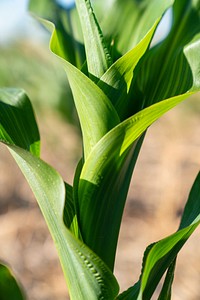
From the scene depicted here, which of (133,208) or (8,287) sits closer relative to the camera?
(8,287)

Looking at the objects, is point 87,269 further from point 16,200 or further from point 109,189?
point 16,200

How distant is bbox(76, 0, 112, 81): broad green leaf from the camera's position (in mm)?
632

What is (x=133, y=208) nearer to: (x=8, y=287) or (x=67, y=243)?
(x=8, y=287)

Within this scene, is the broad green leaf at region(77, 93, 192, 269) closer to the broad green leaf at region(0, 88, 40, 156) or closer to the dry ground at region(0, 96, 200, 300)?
the broad green leaf at region(0, 88, 40, 156)

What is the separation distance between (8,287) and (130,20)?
1.17 ft

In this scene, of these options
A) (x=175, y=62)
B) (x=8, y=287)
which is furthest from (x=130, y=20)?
(x=8, y=287)

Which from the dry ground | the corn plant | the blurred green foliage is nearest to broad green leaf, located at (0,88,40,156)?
the corn plant

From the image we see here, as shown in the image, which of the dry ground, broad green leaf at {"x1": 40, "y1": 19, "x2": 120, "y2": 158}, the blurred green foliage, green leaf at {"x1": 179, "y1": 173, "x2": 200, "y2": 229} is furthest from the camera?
the dry ground

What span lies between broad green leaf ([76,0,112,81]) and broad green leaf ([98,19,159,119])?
0.02 meters

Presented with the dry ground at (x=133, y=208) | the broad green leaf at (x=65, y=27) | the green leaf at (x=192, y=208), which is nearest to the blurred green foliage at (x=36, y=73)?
the dry ground at (x=133, y=208)

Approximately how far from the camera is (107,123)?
2.11 feet

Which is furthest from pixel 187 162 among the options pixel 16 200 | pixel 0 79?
pixel 0 79

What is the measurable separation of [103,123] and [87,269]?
0.48 ft

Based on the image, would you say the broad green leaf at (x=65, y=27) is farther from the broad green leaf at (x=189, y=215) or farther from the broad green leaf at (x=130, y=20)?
the broad green leaf at (x=189, y=215)
